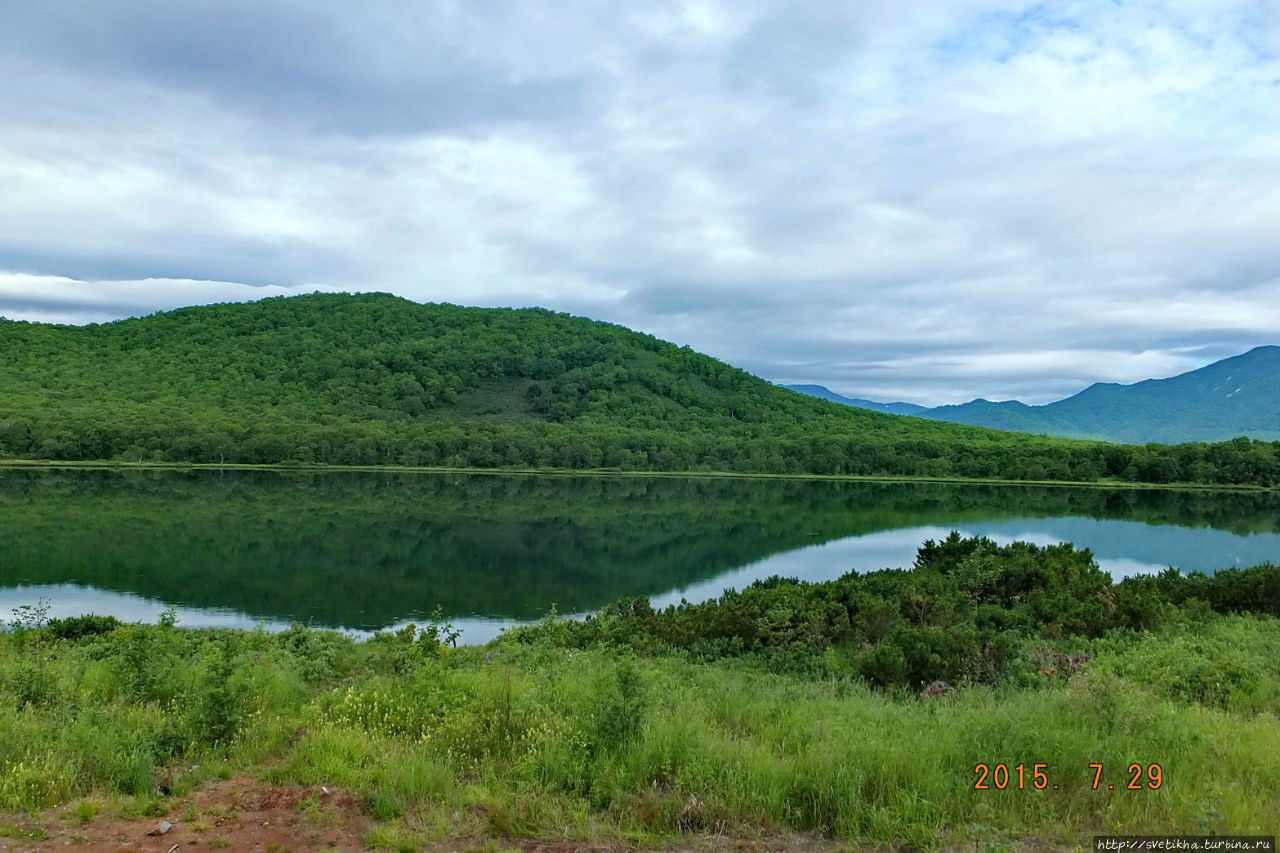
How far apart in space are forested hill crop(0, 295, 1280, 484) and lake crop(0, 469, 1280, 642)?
25.2 metres

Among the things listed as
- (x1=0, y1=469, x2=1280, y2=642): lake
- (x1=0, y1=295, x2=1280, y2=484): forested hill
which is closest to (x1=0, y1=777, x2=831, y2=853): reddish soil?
(x1=0, y1=469, x2=1280, y2=642): lake

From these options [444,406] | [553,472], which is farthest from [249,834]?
[444,406]

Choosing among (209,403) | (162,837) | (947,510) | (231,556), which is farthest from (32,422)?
(162,837)

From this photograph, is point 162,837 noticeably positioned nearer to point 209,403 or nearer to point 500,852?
point 500,852

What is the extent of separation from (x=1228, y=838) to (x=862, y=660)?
6464mm

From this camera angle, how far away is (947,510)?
64.6m

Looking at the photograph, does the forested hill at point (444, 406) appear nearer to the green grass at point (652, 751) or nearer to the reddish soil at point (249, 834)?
the green grass at point (652, 751)

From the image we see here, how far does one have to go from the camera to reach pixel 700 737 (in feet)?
22.3
